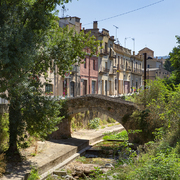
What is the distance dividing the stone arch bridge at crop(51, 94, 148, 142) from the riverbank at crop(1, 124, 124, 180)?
4.76 ft

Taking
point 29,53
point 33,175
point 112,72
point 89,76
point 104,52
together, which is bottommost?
point 33,175

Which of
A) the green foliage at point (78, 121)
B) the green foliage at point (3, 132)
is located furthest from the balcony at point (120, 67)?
the green foliage at point (3, 132)

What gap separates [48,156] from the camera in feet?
51.5

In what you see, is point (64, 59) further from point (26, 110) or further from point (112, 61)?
point (112, 61)

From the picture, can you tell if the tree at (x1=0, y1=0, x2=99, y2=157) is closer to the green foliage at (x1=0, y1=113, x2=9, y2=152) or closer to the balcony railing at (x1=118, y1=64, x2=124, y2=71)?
the green foliage at (x1=0, y1=113, x2=9, y2=152)

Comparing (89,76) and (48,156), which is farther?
(89,76)

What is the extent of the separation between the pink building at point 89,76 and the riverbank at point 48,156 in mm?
9842

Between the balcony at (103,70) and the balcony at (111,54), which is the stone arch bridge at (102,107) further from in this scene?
the balcony at (111,54)

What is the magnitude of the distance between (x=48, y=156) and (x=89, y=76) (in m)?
18.1

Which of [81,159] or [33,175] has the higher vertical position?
[33,175]

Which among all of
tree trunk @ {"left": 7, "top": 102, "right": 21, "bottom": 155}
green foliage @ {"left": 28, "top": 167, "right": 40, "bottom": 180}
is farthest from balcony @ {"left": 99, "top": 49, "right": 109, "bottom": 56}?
green foliage @ {"left": 28, "top": 167, "right": 40, "bottom": 180}

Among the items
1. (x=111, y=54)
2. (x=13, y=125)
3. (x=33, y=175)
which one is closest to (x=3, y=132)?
(x=13, y=125)

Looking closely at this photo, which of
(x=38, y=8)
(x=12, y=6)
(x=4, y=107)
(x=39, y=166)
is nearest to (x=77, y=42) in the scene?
(x=38, y=8)

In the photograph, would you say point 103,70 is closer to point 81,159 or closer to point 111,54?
point 111,54
